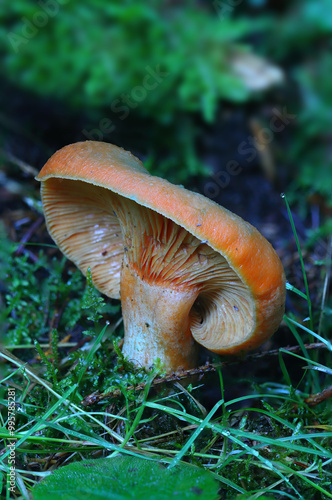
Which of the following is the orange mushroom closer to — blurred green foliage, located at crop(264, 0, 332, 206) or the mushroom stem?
the mushroom stem

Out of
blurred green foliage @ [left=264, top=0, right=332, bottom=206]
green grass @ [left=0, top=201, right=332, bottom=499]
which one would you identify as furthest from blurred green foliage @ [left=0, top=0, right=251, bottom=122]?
green grass @ [left=0, top=201, right=332, bottom=499]

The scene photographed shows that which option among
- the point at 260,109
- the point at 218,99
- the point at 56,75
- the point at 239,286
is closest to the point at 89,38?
the point at 56,75

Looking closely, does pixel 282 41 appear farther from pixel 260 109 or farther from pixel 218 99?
pixel 218 99

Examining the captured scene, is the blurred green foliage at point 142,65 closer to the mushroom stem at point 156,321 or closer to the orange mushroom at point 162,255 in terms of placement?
the orange mushroom at point 162,255

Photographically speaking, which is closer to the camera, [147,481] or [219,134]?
[147,481]

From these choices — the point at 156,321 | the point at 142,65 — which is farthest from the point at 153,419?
the point at 142,65

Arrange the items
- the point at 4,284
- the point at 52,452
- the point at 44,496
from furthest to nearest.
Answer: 1. the point at 4,284
2. the point at 52,452
3. the point at 44,496

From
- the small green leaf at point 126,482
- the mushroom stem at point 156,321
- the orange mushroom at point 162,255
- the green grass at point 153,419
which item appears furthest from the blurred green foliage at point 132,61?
the small green leaf at point 126,482

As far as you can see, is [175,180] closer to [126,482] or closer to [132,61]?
[132,61]
